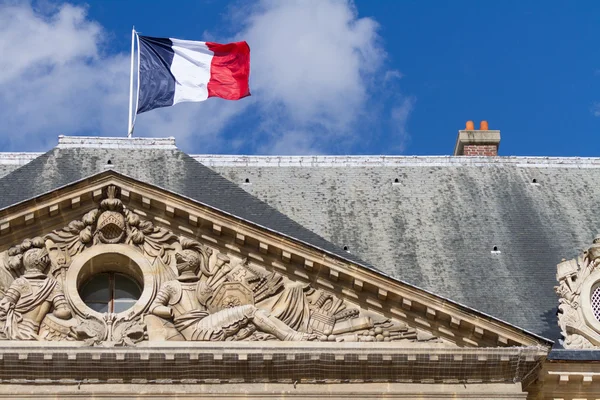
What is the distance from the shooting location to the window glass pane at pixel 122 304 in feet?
88.3

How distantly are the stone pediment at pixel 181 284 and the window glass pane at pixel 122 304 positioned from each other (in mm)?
21

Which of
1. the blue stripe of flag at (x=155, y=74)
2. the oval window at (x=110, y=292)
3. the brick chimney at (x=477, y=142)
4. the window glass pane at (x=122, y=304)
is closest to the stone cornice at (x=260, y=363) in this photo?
the window glass pane at (x=122, y=304)

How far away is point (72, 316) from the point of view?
26.4m

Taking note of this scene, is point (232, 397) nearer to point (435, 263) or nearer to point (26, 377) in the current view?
point (26, 377)

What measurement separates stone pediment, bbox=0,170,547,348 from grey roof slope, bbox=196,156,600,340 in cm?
271

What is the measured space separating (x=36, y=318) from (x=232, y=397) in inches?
141

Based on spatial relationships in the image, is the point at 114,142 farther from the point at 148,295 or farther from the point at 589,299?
the point at 589,299

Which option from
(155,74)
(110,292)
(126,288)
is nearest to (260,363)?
(126,288)

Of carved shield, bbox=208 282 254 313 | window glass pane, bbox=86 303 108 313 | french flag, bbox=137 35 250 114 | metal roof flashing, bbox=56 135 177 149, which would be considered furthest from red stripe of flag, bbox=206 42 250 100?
window glass pane, bbox=86 303 108 313

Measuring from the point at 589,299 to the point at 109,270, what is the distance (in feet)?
28.4

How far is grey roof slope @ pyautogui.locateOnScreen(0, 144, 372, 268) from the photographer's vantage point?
28000 mm

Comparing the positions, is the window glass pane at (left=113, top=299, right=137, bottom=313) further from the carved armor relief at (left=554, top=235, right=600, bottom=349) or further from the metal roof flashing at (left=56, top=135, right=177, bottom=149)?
the carved armor relief at (left=554, top=235, right=600, bottom=349)

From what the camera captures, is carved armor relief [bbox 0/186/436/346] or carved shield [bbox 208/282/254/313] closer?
carved armor relief [bbox 0/186/436/346]

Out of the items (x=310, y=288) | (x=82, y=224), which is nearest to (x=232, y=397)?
(x=310, y=288)
